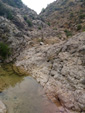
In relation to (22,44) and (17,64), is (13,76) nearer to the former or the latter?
(17,64)

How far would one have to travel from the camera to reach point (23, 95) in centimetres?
1700

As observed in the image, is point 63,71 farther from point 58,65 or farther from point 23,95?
point 23,95

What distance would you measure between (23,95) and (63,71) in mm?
9245

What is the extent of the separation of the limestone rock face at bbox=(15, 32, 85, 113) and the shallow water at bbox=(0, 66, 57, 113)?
149cm

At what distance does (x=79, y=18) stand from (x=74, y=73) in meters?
45.3

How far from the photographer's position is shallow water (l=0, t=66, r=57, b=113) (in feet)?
47.2

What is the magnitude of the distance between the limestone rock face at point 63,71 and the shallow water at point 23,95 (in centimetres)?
149

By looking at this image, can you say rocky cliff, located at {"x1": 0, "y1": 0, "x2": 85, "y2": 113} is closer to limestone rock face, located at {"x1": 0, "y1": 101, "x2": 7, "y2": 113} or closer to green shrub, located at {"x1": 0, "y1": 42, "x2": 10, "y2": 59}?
green shrub, located at {"x1": 0, "y1": 42, "x2": 10, "y2": 59}

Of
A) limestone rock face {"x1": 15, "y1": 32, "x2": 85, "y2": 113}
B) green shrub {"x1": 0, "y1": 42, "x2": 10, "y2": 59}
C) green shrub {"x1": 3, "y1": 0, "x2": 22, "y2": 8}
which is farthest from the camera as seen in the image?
green shrub {"x1": 3, "y1": 0, "x2": 22, "y2": 8}

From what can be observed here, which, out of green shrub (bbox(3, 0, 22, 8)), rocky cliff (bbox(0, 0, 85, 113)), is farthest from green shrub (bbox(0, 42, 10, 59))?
green shrub (bbox(3, 0, 22, 8))

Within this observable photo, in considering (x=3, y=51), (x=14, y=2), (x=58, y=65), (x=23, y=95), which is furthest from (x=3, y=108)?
(x=14, y=2)

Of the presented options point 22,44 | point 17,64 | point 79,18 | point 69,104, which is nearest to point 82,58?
point 69,104

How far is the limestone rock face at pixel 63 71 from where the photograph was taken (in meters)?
15.9

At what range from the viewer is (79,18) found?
5631 cm
